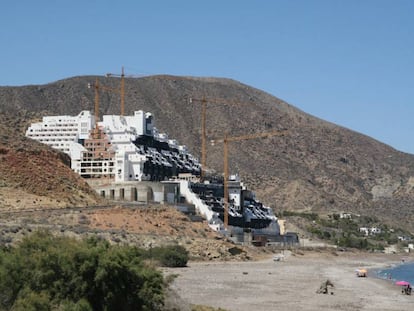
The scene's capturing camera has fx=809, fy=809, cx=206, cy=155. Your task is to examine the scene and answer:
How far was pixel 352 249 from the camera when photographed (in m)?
125

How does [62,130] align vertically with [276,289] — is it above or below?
above

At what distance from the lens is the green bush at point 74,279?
79.6 ft

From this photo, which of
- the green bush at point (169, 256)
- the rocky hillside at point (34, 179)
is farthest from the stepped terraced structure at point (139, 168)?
the green bush at point (169, 256)

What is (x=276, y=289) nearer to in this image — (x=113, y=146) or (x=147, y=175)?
(x=147, y=175)

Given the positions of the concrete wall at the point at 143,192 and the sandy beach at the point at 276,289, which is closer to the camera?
the sandy beach at the point at 276,289

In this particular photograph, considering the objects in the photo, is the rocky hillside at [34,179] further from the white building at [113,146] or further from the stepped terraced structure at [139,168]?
the white building at [113,146]

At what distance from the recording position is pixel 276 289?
50781 millimetres

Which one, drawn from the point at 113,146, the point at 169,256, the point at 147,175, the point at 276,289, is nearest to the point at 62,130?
the point at 113,146

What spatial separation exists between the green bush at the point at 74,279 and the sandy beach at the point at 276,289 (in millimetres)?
12530

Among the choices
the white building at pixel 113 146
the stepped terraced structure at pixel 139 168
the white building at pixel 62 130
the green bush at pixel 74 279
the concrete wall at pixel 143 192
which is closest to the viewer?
the green bush at pixel 74 279

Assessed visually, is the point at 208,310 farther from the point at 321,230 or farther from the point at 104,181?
the point at 321,230

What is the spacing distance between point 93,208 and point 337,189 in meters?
128

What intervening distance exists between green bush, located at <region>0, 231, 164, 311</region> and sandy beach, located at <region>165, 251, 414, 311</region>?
12.5m

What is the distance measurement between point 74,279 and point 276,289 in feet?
91.6
